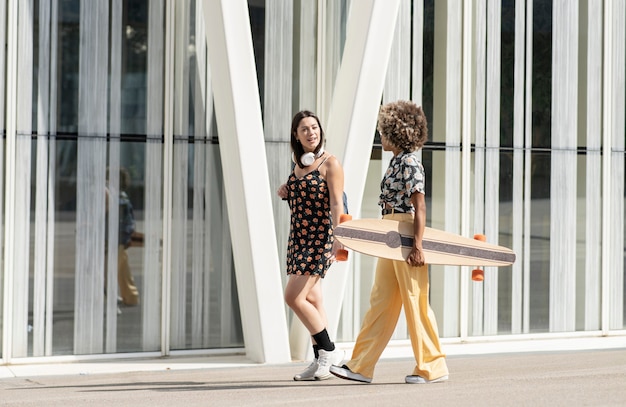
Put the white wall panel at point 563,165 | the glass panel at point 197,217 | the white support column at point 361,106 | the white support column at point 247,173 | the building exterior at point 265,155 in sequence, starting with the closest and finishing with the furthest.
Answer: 1. the white support column at point 247,173
2. the building exterior at point 265,155
3. the white support column at point 361,106
4. the glass panel at point 197,217
5. the white wall panel at point 563,165

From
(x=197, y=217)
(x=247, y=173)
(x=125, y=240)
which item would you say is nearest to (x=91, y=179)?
(x=125, y=240)

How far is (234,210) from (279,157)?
88 centimetres

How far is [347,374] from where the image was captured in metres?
6.82

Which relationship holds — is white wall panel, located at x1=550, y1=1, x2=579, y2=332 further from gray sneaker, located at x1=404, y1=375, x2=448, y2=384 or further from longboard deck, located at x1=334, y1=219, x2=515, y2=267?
gray sneaker, located at x1=404, y1=375, x2=448, y2=384

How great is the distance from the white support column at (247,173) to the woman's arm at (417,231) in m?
2.15

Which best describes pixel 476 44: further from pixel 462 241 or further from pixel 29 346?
pixel 29 346

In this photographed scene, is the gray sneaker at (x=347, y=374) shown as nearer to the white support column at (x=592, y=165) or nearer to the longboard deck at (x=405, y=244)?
the longboard deck at (x=405, y=244)

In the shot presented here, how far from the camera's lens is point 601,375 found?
6949mm

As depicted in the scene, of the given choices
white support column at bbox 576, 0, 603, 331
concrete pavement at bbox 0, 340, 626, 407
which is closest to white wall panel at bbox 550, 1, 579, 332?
white support column at bbox 576, 0, 603, 331

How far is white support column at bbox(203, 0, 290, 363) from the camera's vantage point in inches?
337

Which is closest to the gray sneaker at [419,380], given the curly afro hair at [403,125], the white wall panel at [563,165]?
the curly afro hair at [403,125]

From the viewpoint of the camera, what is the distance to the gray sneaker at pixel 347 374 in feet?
22.2

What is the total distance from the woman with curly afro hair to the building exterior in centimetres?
195

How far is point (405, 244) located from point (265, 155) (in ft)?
7.80
